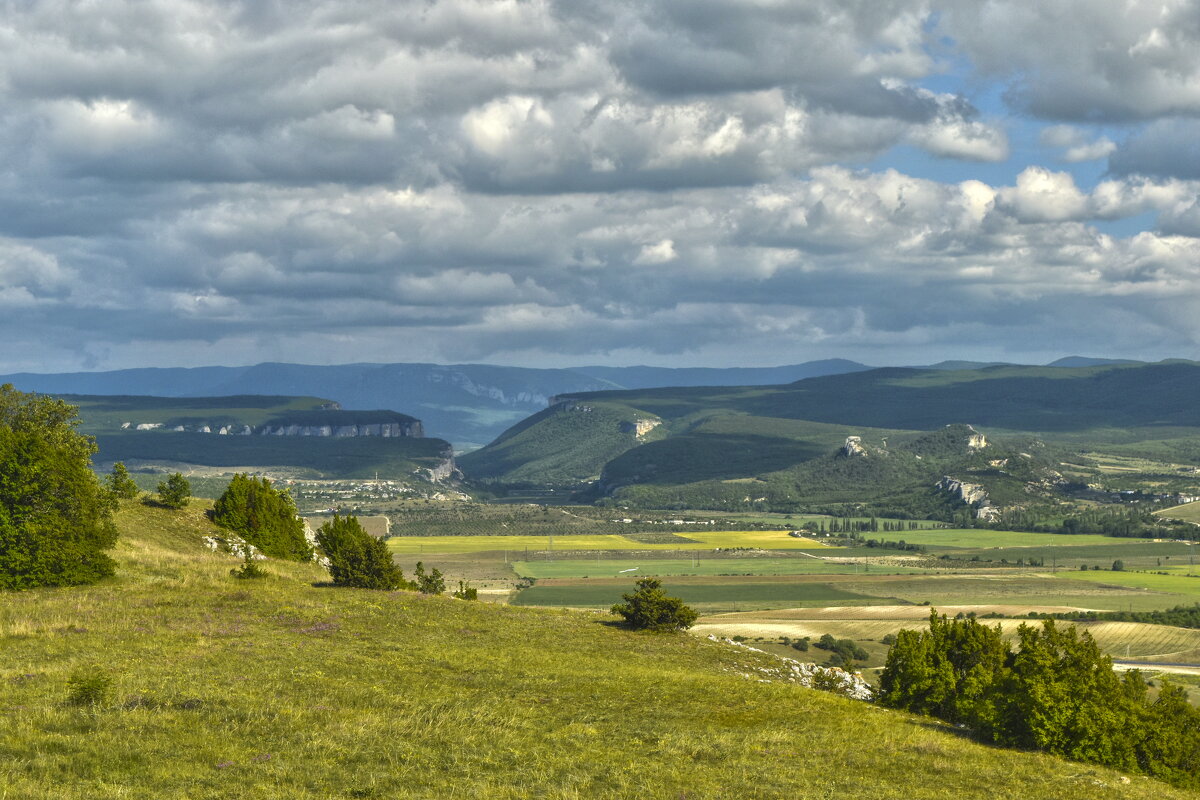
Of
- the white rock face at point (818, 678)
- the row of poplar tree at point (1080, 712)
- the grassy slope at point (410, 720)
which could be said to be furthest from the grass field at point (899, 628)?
the row of poplar tree at point (1080, 712)

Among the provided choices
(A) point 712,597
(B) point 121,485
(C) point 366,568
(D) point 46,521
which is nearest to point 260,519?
(B) point 121,485

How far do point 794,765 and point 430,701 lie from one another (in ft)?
39.6

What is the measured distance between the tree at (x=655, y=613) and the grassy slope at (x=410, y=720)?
640 centimetres

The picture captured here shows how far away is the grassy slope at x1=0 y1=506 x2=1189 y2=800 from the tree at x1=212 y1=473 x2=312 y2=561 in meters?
28.3

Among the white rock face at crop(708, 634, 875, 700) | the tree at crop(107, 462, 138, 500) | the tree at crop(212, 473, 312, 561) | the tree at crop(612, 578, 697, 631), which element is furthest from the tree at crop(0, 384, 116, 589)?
the white rock face at crop(708, 634, 875, 700)

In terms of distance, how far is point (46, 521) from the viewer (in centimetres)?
5778

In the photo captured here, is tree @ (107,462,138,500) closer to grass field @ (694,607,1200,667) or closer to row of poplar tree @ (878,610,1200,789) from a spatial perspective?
row of poplar tree @ (878,610,1200,789)

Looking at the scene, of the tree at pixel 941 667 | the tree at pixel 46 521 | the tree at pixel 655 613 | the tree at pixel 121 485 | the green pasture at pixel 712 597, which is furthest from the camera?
the green pasture at pixel 712 597

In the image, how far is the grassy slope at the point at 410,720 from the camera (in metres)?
28.3

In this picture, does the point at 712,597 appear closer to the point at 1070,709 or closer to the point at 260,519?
the point at 260,519

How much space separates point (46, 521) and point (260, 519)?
93.0 feet

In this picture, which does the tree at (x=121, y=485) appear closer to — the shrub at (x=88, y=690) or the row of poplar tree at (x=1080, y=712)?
the shrub at (x=88, y=690)

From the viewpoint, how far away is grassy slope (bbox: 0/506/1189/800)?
93.0 ft

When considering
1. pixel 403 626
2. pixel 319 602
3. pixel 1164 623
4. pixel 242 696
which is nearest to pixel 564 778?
pixel 242 696
